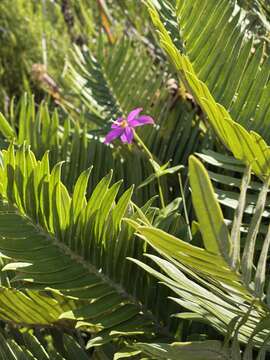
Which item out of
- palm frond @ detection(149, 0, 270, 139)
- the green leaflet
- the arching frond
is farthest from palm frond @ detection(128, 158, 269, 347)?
palm frond @ detection(149, 0, 270, 139)

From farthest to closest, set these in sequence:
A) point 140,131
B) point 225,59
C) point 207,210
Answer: point 140,131 → point 225,59 → point 207,210

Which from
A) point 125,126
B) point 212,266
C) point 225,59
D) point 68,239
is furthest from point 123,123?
point 212,266

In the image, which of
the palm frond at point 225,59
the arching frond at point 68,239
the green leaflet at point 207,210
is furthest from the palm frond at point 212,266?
the palm frond at point 225,59

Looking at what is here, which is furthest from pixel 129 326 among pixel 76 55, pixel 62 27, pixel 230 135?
pixel 62 27

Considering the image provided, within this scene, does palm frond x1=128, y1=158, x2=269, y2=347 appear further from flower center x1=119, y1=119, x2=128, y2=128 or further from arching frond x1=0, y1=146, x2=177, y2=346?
flower center x1=119, y1=119, x2=128, y2=128

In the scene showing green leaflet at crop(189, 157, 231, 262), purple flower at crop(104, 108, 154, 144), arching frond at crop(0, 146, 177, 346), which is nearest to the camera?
green leaflet at crop(189, 157, 231, 262)

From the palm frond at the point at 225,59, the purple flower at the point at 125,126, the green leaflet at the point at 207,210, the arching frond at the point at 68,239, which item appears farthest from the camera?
the purple flower at the point at 125,126

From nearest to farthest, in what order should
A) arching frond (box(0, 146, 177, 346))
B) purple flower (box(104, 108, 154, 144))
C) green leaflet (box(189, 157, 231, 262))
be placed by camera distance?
green leaflet (box(189, 157, 231, 262)), arching frond (box(0, 146, 177, 346)), purple flower (box(104, 108, 154, 144))

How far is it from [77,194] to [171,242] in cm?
26

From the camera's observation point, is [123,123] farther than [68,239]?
Yes

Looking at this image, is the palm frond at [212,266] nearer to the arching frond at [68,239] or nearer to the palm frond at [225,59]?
the arching frond at [68,239]

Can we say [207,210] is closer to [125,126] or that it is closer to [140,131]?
[125,126]

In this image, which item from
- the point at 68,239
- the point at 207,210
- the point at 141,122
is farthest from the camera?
the point at 141,122

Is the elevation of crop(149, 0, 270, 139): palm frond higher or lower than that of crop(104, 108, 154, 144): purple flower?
higher
